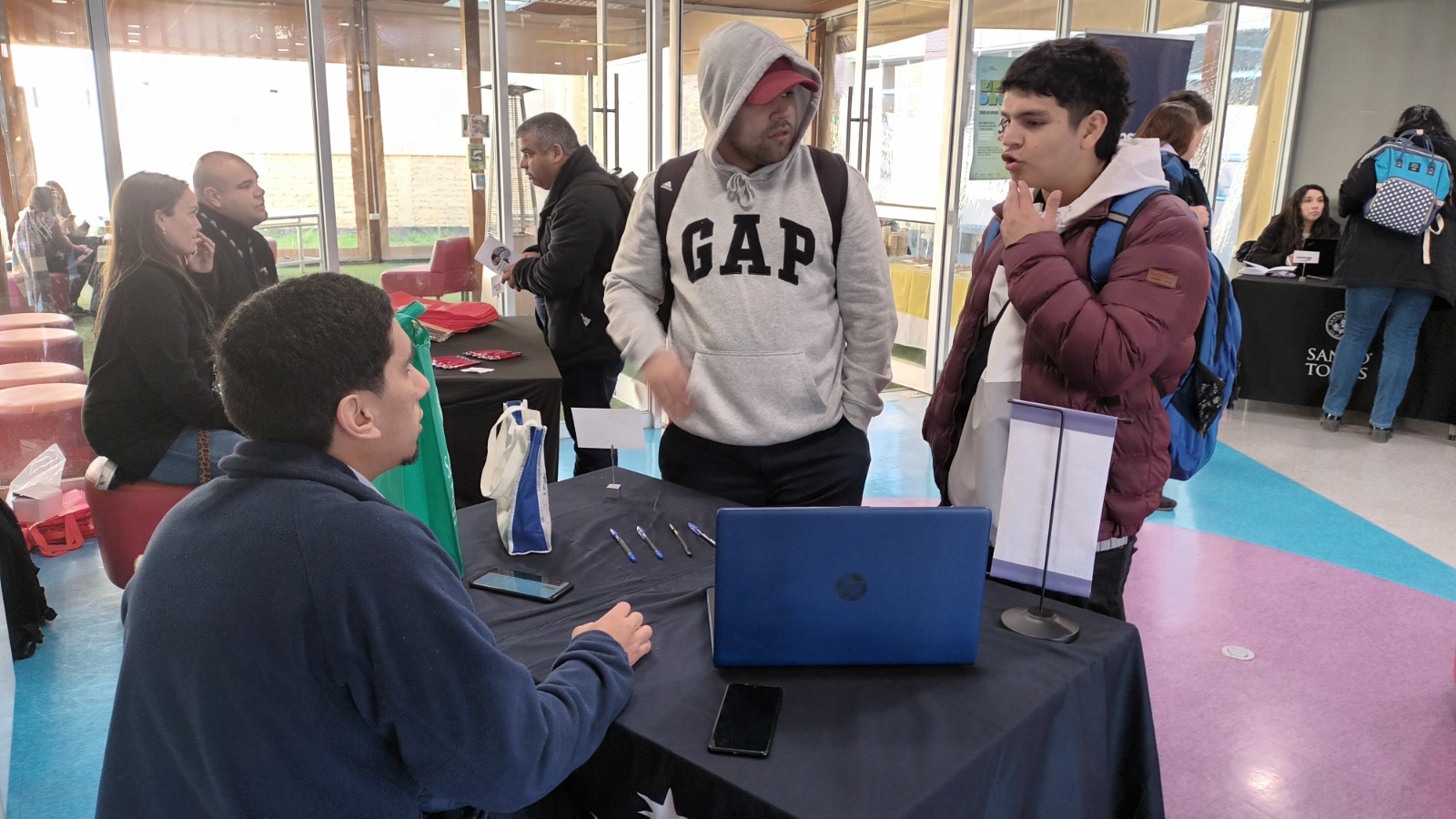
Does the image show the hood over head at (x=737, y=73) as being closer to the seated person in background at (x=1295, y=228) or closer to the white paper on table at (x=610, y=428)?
the white paper on table at (x=610, y=428)

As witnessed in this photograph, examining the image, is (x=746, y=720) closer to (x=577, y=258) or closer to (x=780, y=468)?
(x=780, y=468)

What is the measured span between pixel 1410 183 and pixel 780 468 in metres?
4.60

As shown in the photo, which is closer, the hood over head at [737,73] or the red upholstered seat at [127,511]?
the hood over head at [737,73]

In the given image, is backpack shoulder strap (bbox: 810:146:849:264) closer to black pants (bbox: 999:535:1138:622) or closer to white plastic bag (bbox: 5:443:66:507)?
black pants (bbox: 999:535:1138:622)

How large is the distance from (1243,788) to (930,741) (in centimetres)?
146

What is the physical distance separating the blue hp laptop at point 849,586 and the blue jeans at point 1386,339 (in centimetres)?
498

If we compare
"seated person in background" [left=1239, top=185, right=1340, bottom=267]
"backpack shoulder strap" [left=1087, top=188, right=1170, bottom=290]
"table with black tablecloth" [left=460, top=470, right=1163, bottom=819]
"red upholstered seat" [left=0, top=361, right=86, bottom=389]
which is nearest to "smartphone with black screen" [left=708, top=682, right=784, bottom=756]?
"table with black tablecloth" [left=460, top=470, right=1163, bottom=819]

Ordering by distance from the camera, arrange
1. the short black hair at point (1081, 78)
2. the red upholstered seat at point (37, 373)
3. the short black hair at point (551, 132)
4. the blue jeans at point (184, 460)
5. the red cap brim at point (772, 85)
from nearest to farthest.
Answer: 1. the short black hair at point (1081, 78)
2. the red cap brim at point (772, 85)
3. the blue jeans at point (184, 460)
4. the short black hair at point (551, 132)
5. the red upholstered seat at point (37, 373)

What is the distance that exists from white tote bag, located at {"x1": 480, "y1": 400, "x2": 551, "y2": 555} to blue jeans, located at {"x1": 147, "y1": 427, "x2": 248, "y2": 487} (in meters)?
1.44

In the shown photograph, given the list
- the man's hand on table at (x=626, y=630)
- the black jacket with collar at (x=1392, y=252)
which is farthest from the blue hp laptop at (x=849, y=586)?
the black jacket with collar at (x=1392, y=252)

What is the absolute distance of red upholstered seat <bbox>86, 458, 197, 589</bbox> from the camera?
273cm

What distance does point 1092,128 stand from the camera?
5.28 ft

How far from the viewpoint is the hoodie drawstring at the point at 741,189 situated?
73.1 inches

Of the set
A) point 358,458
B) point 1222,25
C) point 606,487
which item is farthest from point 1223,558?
point 1222,25
